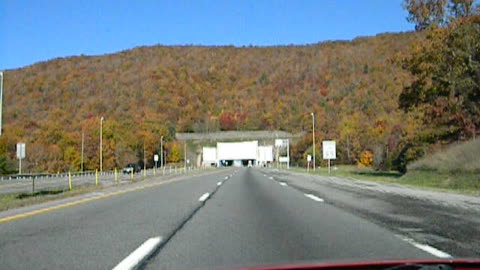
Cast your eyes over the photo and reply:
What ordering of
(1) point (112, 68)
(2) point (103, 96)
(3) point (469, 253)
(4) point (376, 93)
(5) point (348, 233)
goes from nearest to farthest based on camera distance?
(3) point (469, 253)
(5) point (348, 233)
(4) point (376, 93)
(2) point (103, 96)
(1) point (112, 68)

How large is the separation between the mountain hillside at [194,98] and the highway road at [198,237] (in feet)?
262

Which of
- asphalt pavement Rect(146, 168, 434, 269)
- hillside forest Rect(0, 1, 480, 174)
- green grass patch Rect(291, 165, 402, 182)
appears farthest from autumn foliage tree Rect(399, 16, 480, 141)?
asphalt pavement Rect(146, 168, 434, 269)

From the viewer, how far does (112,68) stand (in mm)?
170875

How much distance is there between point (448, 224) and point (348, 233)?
8.94 feet

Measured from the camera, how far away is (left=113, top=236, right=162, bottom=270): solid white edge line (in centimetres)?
696

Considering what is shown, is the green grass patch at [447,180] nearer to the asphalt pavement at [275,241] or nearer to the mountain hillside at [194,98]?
the asphalt pavement at [275,241]

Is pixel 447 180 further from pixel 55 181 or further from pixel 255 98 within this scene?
pixel 255 98

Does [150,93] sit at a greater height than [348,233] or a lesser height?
greater

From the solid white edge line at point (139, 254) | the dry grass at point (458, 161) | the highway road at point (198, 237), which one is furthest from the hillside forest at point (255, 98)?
the solid white edge line at point (139, 254)

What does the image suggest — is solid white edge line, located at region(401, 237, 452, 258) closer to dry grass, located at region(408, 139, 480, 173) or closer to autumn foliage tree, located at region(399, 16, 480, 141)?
dry grass, located at region(408, 139, 480, 173)

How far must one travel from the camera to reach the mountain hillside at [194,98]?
10900 centimetres

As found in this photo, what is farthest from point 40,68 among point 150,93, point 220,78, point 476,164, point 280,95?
point 476,164

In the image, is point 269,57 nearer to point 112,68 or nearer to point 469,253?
point 112,68

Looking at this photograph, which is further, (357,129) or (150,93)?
(150,93)
